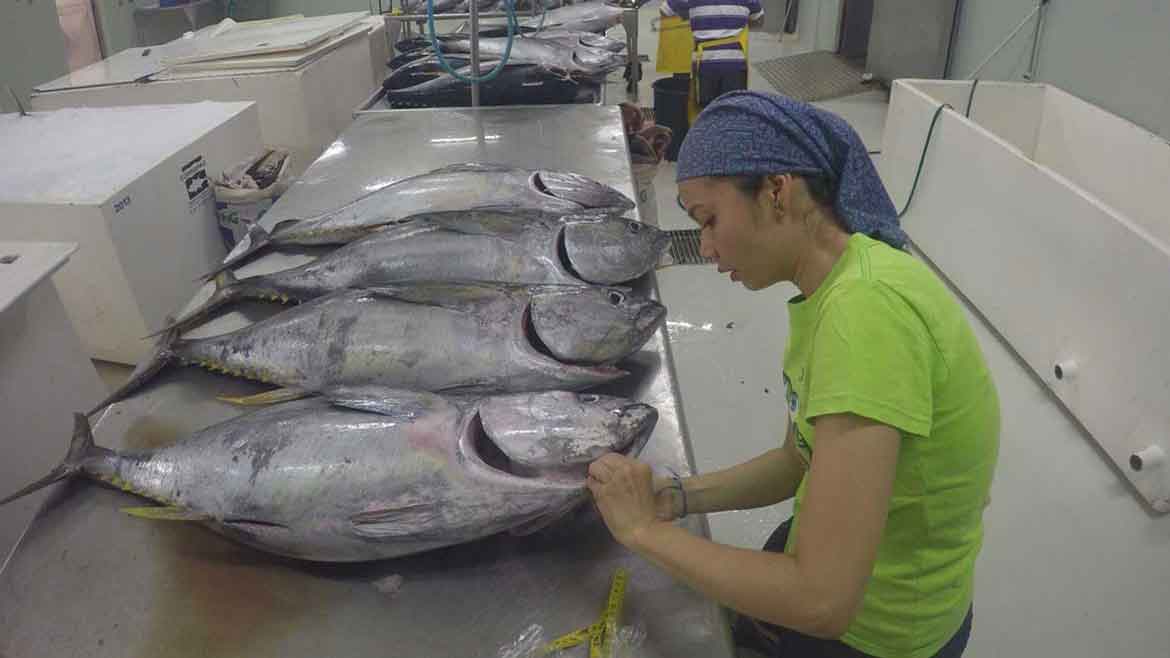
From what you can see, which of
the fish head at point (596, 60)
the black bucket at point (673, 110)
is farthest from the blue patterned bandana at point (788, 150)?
the black bucket at point (673, 110)

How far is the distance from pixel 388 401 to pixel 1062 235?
9.04ft

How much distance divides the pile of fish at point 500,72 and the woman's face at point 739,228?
6.95 ft

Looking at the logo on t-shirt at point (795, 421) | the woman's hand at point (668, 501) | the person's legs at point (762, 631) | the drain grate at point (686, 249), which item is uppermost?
the logo on t-shirt at point (795, 421)

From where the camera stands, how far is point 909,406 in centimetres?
89

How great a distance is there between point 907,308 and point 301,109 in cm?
412

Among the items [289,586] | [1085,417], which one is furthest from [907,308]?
[1085,417]

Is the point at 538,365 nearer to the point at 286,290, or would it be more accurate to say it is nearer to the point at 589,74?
the point at 286,290

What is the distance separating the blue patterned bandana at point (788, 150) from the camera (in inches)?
38.4

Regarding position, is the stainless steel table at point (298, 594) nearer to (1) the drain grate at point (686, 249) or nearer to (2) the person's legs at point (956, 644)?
(2) the person's legs at point (956, 644)

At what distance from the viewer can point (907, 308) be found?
0.93 meters

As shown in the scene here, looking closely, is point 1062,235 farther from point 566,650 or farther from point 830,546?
point 566,650

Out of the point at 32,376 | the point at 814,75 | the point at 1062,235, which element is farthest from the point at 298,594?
the point at 814,75

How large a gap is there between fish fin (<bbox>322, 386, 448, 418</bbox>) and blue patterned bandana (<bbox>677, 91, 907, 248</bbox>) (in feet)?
1.80

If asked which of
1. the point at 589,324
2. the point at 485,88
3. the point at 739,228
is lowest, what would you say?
the point at 589,324
